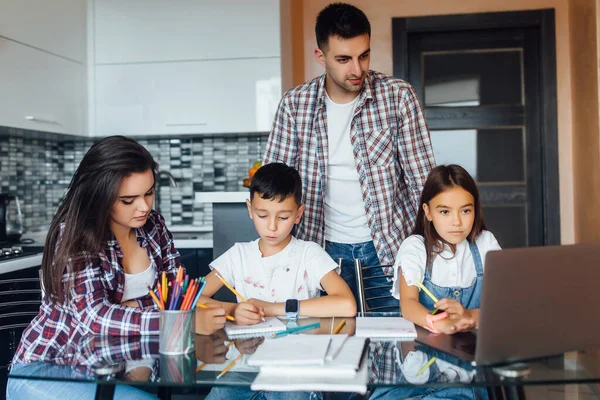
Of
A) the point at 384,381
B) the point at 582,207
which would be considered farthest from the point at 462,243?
the point at 582,207

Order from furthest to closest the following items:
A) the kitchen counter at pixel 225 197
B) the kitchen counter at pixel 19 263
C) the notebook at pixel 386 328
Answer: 1. the kitchen counter at pixel 225 197
2. the kitchen counter at pixel 19 263
3. the notebook at pixel 386 328

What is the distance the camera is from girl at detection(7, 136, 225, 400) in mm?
1459

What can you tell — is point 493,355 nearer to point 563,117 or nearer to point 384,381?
point 384,381

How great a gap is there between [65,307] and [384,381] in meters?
0.80

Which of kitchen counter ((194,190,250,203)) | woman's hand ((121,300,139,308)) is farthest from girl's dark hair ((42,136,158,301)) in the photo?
kitchen counter ((194,190,250,203))

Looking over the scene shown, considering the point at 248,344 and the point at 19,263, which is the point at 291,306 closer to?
the point at 248,344

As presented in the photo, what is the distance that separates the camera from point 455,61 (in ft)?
13.3

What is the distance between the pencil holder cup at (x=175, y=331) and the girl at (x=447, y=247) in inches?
25.8

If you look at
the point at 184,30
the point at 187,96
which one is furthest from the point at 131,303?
the point at 184,30

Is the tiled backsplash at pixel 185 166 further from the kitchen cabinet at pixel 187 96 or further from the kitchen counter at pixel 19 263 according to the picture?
the kitchen counter at pixel 19 263

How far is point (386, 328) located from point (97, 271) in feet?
2.22

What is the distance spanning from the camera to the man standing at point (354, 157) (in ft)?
7.21

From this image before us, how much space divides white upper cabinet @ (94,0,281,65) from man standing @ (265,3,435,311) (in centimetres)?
131

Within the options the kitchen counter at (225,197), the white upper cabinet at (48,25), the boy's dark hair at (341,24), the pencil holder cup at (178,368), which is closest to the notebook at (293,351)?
the pencil holder cup at (178,368)
